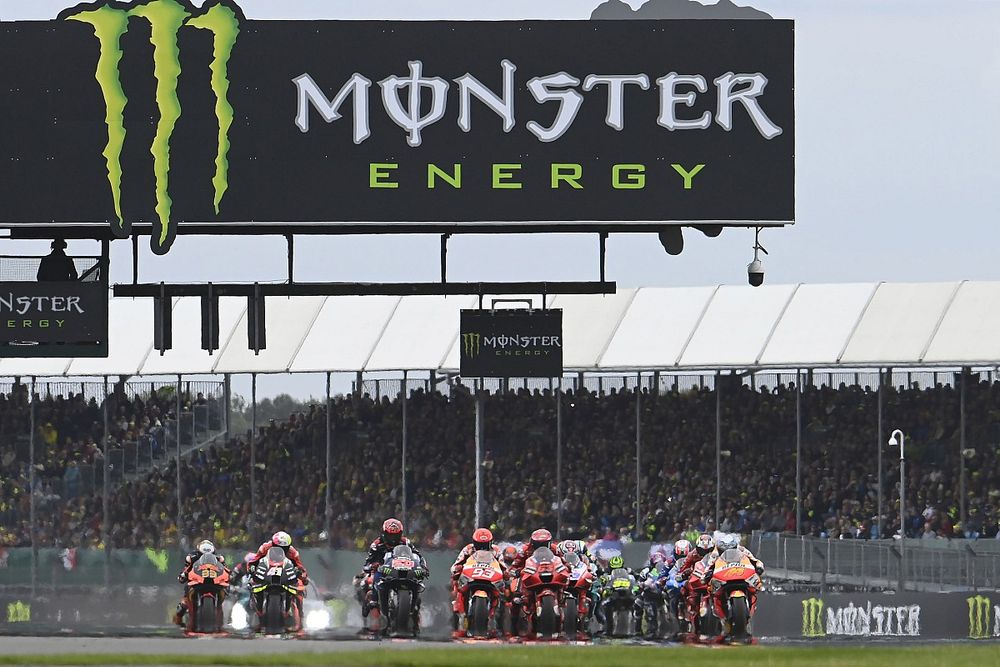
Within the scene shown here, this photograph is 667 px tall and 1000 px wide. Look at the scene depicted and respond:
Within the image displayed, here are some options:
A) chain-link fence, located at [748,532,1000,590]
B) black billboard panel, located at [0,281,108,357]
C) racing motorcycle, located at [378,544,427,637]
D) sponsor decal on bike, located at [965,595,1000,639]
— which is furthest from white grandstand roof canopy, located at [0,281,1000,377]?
black billboard panel, located at [0,281,108,357]

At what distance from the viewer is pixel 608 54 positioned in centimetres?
2439

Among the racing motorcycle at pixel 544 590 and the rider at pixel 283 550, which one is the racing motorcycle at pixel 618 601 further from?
the rider at pixel 283 550

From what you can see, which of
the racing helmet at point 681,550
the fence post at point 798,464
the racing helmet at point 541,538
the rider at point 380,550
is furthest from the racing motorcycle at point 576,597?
the fence post at point 798,464

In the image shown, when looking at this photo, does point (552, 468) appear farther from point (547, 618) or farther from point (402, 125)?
point (402, 125)

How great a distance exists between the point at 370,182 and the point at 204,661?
7.11m

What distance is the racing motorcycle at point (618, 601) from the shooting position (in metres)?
25.9

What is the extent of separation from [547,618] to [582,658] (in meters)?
4.76

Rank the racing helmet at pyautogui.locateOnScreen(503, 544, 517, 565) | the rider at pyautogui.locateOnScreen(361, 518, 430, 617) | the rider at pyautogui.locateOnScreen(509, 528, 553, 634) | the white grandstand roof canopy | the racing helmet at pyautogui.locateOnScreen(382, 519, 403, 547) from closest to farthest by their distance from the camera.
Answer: the rider at pyautogui.locateOnScreen(509, 528, 553, 634) < the racing helmet at pyautogui.locateOnScreen(503, 544, 517, 565) < the rider at pyautogui.locateOnScreen(361, 518, 430, 617) < the racing helmet at pyautogui.locateOnScreen(382, 519, 403, 547) < the white grandstand roof canopy

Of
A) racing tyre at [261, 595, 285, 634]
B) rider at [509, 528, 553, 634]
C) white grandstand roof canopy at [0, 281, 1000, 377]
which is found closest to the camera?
rider at [509, 528, 553, 634]

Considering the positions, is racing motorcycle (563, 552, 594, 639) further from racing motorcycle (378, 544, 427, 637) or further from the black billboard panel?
the black billboard panel

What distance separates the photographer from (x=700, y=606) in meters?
25.1

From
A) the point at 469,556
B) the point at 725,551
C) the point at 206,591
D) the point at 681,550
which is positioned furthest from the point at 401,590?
the point at 725,551

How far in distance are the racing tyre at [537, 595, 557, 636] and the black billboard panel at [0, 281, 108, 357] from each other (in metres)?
5.92

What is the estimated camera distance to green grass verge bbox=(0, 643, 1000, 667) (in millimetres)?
19094
